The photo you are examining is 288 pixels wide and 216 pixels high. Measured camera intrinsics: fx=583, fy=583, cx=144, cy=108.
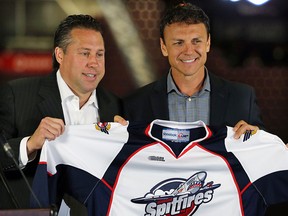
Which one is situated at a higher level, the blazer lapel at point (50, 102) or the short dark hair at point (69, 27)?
the short dark hair at point (69, 27)

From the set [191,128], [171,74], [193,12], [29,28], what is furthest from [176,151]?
[29,28]

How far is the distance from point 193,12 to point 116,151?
0.79 m

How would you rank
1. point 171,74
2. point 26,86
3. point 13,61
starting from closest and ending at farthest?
point 26,86 < point 171,74 < point 13,61

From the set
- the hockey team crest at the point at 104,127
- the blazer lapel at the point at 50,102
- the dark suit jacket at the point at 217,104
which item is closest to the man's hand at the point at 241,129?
the dark suit jacket at the point at 217,104

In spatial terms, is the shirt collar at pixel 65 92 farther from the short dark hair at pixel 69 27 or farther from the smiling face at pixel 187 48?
the smiling face at pixel 187 48

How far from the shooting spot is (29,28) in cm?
335

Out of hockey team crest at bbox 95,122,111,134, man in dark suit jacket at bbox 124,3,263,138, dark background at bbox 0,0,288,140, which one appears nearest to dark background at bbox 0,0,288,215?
dark background at bbox 0,0,288,140

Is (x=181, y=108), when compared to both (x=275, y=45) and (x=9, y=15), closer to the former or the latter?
(x=275, y=45)

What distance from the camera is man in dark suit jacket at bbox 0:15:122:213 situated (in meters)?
2.54

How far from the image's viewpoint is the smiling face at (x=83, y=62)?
2564 millimetres

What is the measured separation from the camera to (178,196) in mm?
2365

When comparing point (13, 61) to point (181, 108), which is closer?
point (181, 108)

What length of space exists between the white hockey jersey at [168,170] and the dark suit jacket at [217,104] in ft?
1.01

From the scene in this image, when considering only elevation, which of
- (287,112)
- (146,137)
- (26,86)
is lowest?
(287,112)
